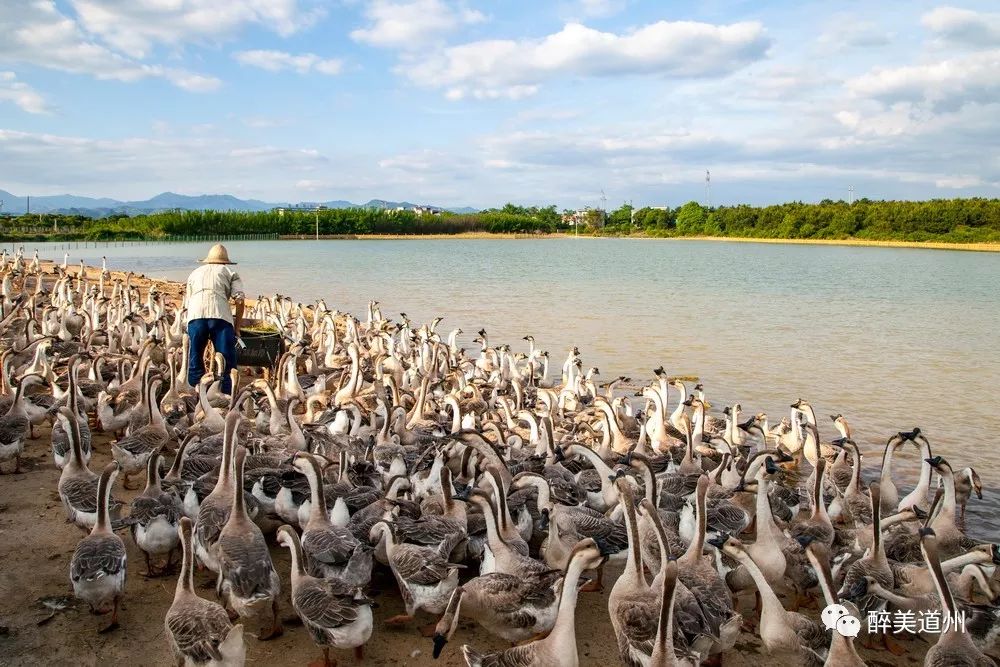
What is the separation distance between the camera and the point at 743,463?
983 centimetres

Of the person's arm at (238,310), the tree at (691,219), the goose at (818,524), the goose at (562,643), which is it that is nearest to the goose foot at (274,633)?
the goose at (562,643)

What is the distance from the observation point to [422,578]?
5.79 m

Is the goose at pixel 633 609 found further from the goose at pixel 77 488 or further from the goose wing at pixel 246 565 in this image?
the goose at pixel 77 488

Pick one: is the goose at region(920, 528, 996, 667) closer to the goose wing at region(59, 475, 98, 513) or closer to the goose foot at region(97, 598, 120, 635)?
the goose foot at region(97, 598, 120, 635)

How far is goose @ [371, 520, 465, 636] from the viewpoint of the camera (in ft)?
19.0

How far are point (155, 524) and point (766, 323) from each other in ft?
89.6

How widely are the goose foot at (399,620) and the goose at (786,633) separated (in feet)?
9.44

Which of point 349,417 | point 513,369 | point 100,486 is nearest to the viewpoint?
point 100,486

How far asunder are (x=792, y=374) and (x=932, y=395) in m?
3.48

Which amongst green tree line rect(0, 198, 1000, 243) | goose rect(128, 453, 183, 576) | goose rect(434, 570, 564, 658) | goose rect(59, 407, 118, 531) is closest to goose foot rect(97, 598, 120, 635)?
goose rect(128, 453, 183, 576)

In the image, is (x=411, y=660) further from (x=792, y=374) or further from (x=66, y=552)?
(x=792, y=374)

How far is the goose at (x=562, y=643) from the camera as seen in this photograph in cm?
497

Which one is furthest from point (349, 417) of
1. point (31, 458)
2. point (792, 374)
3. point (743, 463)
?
point (792, 374)

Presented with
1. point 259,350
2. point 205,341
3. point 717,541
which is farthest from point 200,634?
point 259,350
